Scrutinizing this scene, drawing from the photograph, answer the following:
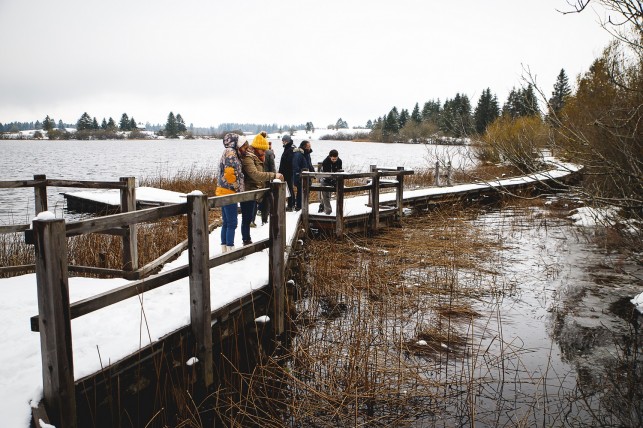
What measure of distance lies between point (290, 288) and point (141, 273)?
2236mm

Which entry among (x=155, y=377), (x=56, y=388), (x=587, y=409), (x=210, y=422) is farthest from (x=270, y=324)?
(x=587, y=409)

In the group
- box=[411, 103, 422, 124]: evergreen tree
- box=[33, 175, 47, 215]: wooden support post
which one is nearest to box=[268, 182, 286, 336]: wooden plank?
box=[33, 175, 47, 215]: wooden support post

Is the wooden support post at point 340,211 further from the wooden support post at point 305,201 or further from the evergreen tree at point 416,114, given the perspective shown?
the evergreen tree at point 416,114

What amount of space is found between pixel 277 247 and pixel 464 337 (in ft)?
9.09

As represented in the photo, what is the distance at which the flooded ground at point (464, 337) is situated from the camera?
15.2 feet

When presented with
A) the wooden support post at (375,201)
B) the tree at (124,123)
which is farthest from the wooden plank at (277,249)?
the tree at (124,123)

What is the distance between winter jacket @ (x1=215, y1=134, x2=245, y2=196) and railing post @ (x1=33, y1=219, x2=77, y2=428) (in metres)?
3.81

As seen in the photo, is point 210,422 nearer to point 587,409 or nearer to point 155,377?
point 155,377

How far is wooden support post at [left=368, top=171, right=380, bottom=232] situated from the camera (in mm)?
12094

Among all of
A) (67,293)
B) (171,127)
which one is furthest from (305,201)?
(171,127)

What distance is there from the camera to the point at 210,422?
448 cm

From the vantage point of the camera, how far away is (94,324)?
430 centimetres

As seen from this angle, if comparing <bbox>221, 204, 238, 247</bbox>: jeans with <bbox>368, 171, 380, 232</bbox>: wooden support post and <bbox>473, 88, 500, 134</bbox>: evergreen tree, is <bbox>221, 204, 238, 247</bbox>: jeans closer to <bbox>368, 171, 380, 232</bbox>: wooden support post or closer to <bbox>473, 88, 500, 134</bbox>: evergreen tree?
<bbox>368, 171, 380, 232</bbox>: wooden support post

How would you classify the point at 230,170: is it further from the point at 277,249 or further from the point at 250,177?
the point at 277,249
